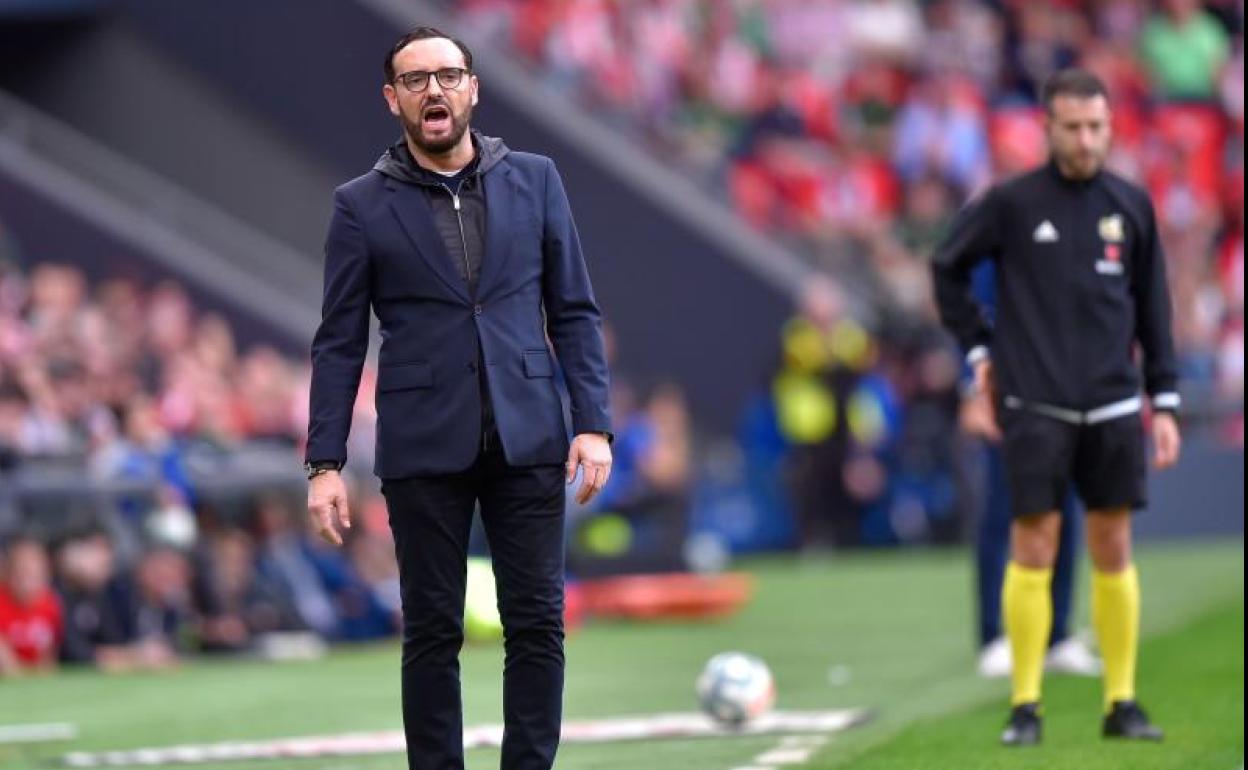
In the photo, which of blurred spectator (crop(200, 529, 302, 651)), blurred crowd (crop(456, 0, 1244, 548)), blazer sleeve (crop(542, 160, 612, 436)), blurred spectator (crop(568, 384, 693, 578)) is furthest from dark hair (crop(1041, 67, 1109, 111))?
blurred crowd (crop(456, 0, 1244, 548))

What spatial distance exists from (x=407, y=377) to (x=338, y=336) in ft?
0.72

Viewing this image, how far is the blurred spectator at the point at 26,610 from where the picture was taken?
15.1m

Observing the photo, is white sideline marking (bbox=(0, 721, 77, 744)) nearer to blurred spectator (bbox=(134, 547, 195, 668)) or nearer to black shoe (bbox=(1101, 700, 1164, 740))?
blurred spectator (bbox=(134, 547, 195, 668))

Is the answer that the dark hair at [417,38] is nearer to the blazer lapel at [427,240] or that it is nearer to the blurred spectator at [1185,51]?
the blazer lapel at [427,240]

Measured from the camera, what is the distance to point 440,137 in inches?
291

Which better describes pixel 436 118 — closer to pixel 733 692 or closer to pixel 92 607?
pixel 733 692

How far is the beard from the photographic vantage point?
24.2ft

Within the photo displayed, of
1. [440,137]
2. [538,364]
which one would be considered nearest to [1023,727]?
[538,364]

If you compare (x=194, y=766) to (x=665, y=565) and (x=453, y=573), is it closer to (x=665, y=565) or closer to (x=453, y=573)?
(x=453, y=573)

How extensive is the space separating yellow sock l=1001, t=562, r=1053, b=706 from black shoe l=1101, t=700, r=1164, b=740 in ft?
0.85

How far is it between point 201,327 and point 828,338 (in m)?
4.89

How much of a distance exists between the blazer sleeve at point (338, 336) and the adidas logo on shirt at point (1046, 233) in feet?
9.68

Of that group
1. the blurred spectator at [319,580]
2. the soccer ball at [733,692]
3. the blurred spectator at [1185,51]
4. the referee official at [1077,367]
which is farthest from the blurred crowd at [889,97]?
the referee official at [1077,367]

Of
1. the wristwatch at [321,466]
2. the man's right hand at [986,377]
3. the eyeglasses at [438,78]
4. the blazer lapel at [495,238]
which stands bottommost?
the wristwatch at [321,466]
